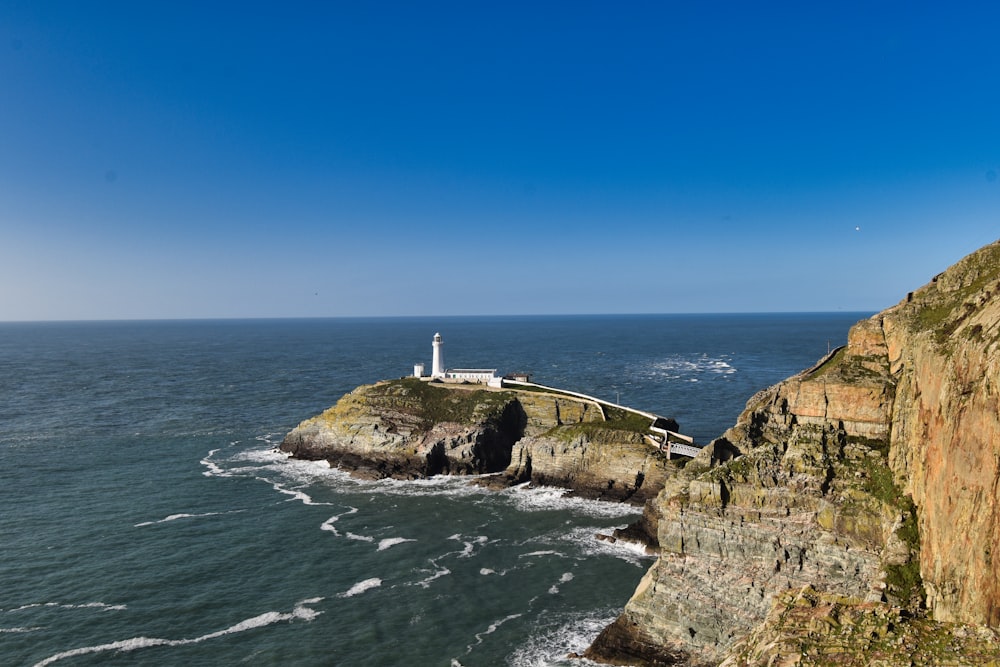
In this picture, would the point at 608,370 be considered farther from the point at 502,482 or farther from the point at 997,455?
the point at 997,455

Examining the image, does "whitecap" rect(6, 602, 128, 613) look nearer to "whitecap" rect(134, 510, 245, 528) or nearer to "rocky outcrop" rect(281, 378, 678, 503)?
"whitecap" rect(134, 510, 245, 528)

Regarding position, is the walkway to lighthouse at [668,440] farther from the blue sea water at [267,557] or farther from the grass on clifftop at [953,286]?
the grass on clifftop at [953,286]

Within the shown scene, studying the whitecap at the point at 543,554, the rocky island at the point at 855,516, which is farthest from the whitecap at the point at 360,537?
the rocky island at the point at 855,516

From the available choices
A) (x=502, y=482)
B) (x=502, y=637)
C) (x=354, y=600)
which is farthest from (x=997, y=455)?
(x=502, y=482)

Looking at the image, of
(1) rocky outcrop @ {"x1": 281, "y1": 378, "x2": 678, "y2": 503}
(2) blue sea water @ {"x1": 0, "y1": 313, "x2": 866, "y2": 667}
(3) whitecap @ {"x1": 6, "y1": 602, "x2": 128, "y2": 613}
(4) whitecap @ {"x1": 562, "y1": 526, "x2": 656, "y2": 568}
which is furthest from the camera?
(1) rocky outcrop @ {"x1": 281, "y1": 378, "x2": 678, "y2": 503}

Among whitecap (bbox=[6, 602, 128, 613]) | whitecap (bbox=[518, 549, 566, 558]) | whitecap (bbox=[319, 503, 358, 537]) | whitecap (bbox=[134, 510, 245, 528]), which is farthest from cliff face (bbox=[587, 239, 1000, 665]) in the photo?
whitecap (bbox=[134, 510, 245, 528])

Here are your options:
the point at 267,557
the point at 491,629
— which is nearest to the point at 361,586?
the point at 267,557
